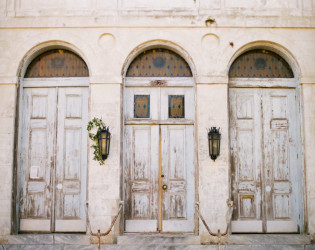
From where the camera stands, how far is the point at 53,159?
7.52 meters

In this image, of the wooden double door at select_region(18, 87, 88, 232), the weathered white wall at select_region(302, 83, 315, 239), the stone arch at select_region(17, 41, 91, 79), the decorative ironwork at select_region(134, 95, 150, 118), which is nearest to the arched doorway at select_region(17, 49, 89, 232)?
the wooden double door at select_region(18, 87, 88, 232)

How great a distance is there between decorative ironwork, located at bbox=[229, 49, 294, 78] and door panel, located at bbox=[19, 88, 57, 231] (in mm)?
4087

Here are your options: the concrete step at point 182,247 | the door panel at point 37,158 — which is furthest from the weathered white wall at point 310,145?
the door panel at point 37,158

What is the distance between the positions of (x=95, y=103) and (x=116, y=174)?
1.54m

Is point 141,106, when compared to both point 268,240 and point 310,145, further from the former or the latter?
point 268,240

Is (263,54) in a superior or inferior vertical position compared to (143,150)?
superior

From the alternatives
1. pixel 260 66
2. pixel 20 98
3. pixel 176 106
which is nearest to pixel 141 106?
pixel 176 106

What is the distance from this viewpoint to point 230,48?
7.43 m

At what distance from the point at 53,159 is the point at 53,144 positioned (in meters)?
0.32

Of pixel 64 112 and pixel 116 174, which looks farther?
pixel 64 112

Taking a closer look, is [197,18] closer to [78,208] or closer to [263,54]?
[263,54]

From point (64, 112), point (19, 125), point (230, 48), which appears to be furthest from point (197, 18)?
point (19, 125)

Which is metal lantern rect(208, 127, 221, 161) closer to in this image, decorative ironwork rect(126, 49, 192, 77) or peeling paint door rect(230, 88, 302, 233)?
peeling paint door rect(230, 88, 302, 233)

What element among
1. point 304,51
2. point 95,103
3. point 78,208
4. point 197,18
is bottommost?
point 78,208
